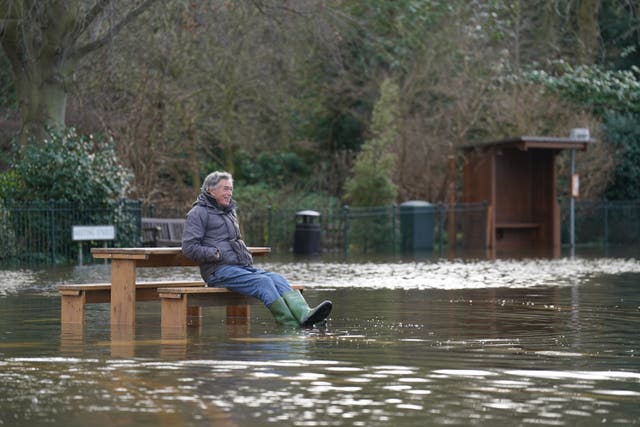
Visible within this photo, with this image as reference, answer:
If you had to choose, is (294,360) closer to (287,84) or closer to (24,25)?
(24,25)

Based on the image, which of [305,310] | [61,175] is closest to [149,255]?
[305,310]

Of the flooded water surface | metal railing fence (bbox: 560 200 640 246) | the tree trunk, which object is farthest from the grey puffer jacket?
metal railing fence (bbox: 560 200 640 246)

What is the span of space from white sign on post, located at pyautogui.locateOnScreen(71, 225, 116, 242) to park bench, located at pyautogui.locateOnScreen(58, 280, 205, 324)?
14.2 meters

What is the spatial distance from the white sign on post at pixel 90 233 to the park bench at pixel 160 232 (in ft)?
6.17

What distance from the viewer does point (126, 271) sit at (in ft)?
40.6

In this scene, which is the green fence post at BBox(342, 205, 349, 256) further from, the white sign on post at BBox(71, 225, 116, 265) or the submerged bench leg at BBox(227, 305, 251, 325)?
the submerged bench leg at BBox(227, 305, 251, 325)

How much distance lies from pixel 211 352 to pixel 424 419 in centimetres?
327

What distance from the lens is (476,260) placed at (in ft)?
88.9

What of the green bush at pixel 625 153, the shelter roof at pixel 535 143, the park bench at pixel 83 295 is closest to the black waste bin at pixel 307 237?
the shelter roof at pixel 535 143

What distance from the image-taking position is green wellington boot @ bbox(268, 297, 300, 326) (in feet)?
39.5

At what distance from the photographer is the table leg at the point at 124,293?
12344mm

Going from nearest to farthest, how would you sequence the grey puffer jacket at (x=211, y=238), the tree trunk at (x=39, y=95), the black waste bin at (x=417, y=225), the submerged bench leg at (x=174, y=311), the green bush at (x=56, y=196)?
the submerged bench leg at (x=174, y=311)
the grey puffer jacket at (x=211, y=238)
the green bush at (x=56, y=196)
the tree trunk at (x=39, y=95)
the black waste bin at (x=417, y=225)

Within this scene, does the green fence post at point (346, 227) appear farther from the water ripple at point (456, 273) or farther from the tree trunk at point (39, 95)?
the tree trunk at point (39, 95)

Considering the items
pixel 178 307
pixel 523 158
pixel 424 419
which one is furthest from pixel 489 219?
pixel 424 419
